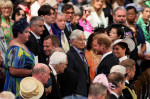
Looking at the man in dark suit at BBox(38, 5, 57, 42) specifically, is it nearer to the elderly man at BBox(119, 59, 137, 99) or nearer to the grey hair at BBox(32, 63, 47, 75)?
the elderly man at BBox(119, 59, 137, 99)

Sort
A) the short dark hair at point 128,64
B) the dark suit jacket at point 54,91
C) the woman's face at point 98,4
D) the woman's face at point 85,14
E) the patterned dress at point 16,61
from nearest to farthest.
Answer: the dark suit jacket at point 54,91 → the patterned dress at point 16,61 → the short dark hair at point 128,64 → the woman's face at point 85,14 → the woman's face at point 98,4

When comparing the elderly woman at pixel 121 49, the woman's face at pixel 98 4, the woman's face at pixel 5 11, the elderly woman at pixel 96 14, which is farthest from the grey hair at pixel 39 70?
the woman's face at pixel 98 4

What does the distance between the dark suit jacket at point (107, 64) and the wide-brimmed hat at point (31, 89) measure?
188cm

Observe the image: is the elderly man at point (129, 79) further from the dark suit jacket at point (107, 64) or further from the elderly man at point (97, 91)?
the elderly man at point (97, 91)

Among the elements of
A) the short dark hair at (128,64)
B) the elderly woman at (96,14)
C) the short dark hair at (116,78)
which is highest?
the elderly woman at (96,14)

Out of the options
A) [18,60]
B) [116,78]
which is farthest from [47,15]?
[116,78]

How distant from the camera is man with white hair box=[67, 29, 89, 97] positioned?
7.05m

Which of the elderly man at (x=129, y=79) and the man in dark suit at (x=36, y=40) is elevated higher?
the man in dark suit at (x=36, y=40)

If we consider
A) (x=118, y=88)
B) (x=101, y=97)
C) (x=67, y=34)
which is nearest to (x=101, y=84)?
(x=101, y=97)

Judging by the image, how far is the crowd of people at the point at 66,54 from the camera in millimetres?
5688

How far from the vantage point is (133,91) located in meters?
6.59

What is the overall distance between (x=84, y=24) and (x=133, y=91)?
355cm

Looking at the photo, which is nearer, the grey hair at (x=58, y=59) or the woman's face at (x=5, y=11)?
the grey hair at (x=58, y=59)

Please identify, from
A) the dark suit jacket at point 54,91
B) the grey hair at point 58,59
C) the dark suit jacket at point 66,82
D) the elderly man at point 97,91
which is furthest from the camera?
the dark suit jacket at point 66,82
